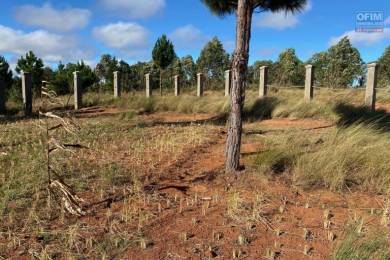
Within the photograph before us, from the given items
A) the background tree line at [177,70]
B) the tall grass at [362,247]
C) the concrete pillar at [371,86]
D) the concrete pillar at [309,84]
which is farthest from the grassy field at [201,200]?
the background tree line at [177,70]

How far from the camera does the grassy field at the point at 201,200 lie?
298cm

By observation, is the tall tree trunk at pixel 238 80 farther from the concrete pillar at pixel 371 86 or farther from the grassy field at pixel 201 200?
the concrete pillar at pixel 371 86

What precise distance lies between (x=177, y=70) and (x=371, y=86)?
21.2 metres

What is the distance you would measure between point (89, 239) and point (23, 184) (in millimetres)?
1690

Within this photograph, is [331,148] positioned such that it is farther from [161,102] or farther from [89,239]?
[161,102]

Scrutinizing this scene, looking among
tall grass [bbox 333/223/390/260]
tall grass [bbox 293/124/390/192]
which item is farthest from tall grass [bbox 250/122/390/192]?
tall grass [bbox 333/223/390/260]

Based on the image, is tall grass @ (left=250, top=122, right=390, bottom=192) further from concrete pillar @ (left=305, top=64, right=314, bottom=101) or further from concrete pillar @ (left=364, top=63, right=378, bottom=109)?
concrete pillar @ (left=305, top=64, right=314, bottom=101)

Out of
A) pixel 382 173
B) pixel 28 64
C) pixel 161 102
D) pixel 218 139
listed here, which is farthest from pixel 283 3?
pixel 28 64

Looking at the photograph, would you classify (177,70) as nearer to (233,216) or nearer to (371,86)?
(371,86)

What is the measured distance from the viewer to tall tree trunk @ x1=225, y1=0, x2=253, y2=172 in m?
4.52

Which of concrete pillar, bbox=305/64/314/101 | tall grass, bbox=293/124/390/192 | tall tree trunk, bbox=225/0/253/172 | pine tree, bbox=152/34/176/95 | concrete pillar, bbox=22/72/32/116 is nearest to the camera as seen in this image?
tall grass, bbox=293/124/390/192

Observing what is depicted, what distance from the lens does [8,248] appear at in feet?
9.70

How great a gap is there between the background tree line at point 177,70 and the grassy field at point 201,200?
1274 cm

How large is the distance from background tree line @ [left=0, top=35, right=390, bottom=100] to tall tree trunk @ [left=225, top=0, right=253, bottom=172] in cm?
1396
